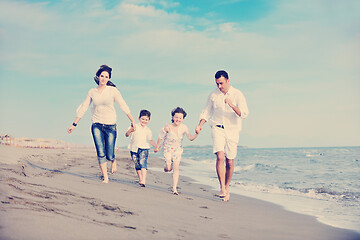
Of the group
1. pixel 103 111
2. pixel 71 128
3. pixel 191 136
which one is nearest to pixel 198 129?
pixel 191 136

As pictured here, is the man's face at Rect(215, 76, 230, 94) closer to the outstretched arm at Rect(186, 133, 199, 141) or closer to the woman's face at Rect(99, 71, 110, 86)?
the outstretched arm at Rect(186, 133, 199, 141)

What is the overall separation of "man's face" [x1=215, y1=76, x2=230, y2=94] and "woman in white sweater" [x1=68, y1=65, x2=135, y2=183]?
66.8 inches

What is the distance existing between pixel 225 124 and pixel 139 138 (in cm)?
168

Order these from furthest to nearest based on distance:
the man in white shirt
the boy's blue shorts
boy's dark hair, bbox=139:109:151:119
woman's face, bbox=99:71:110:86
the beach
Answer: boy's dark hair, bbox=139:109:151:119
the boy's blue shorts
woman's face, bbox=99:71:110:86
the man in white shirt
the beach

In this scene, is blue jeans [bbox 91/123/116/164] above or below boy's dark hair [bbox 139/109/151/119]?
below

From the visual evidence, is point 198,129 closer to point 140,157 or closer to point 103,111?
point 140,157

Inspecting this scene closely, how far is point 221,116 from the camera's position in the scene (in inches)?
227

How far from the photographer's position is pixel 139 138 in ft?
20.8

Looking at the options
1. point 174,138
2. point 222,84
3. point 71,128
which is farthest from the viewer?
point 174,138

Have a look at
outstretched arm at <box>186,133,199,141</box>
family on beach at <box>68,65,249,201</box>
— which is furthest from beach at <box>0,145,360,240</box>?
outstretched arm at <box>186,133,199,141</box>

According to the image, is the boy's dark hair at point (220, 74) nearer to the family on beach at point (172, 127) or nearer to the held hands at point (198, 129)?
the family on beach at point (172, 127)

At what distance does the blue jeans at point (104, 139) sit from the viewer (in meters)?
6.00

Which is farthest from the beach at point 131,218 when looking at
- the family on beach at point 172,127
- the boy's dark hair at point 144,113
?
the boy's dark hair at point 144,113

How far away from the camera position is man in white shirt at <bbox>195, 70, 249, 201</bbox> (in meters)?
5.68
